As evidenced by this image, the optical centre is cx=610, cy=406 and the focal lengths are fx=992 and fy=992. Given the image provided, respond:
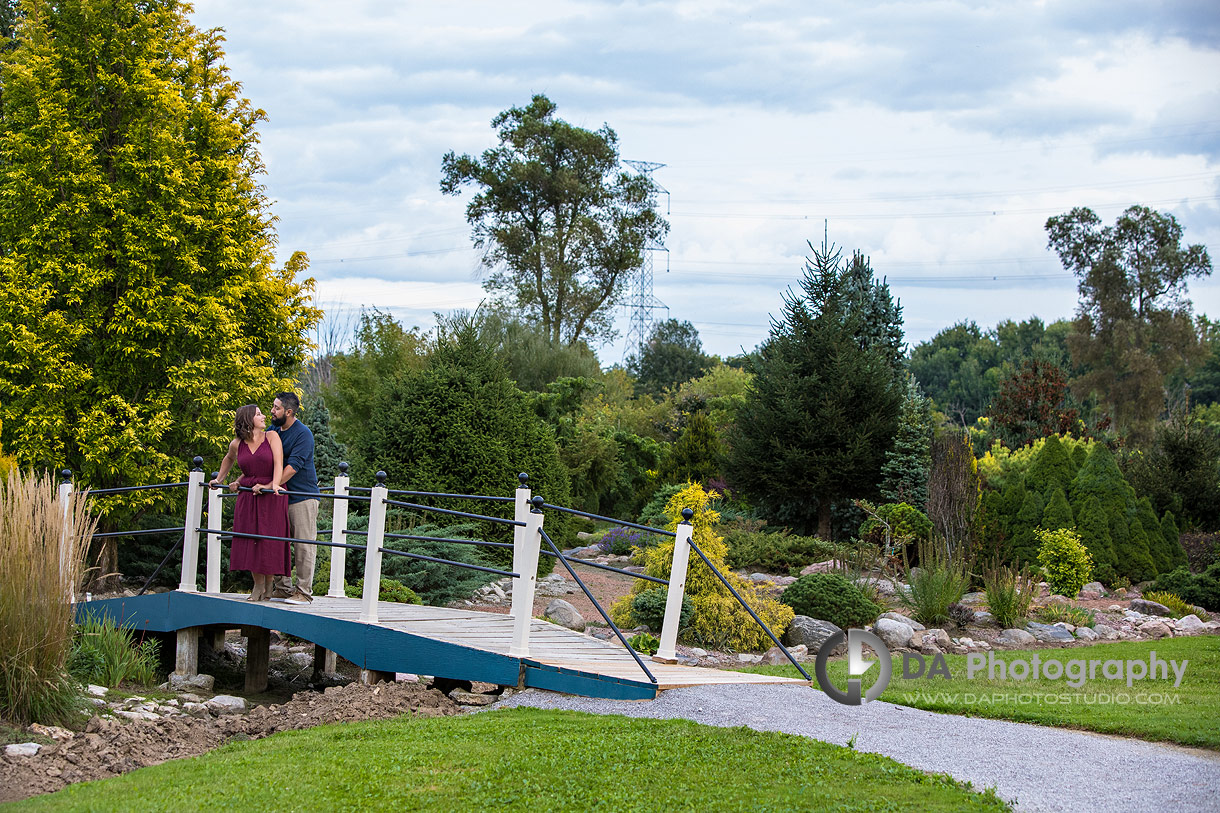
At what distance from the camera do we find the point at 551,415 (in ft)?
87.8

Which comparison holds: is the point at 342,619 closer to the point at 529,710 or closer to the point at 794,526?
the point at 529,710

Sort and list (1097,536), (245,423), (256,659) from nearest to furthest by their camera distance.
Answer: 1. (245,423)
2. (256,659)
3. (1097,536)

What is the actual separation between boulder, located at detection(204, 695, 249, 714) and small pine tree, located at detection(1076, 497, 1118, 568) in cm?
1318

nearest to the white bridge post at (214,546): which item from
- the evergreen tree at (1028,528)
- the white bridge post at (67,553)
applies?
the white bridge post at (67,553)

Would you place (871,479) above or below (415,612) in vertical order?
above

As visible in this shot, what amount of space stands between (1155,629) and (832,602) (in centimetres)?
418

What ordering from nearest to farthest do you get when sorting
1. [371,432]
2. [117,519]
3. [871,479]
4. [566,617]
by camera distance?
[566,617] < [117,519] < [371,432] < [871,479]

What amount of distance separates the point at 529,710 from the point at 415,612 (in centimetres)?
300

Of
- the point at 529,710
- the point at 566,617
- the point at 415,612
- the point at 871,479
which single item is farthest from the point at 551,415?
the point at 529,710

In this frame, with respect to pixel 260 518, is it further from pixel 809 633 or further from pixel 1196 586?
pixel 1196 586

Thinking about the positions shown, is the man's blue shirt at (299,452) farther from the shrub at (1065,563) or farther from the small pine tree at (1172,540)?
the small pine tree at (1172,540)

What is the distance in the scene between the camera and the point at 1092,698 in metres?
7.61

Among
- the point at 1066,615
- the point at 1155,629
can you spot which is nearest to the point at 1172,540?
the point at 1155,629

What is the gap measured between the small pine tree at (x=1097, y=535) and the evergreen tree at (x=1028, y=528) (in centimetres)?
67
